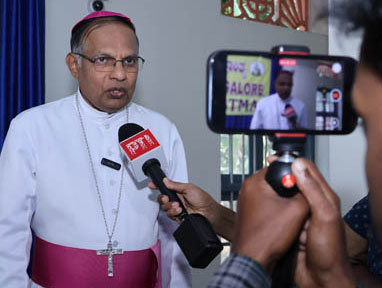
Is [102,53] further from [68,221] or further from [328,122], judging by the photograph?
[328,122]

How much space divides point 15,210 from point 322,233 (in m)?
1.32

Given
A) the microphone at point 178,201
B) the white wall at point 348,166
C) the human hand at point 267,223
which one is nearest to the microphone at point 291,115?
the human hand at point 267,223

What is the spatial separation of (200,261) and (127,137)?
624mm

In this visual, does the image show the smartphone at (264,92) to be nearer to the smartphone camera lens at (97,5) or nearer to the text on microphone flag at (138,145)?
the text on microphone flag at (138,145)

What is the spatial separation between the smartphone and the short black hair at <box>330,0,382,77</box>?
0.11m

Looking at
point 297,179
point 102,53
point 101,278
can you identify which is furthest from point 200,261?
point 102,53

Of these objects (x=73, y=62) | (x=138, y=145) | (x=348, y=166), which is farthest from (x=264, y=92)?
(x=73, y=62)

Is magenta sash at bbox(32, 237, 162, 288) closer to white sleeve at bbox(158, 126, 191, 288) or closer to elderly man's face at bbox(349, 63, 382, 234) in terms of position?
white sleeve at bbox(158, 126, 191, 288)

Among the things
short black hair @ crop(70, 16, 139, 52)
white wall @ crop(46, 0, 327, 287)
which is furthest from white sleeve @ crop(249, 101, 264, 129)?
white wall @ crop(46, 0, 327, 287)

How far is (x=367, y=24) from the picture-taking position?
62 centimetres

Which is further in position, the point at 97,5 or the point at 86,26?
the point at 97,5

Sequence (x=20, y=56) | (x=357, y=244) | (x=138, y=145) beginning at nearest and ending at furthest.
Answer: (x=357, y=244), (x=138, y=145), (x=20, y=56)

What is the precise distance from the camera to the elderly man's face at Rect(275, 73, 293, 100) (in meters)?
0.76

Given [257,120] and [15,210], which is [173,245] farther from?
[257,120]
